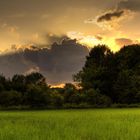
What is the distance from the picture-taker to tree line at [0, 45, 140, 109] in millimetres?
53500

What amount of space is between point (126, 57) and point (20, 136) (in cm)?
5612

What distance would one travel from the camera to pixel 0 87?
5853cm

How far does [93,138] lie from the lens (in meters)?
10.7

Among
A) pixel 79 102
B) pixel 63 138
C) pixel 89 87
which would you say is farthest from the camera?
pixel 89 87

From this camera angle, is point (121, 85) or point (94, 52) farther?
point (94, 52)

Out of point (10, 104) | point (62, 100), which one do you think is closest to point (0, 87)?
point (10, 104)

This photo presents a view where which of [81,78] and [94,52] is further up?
[94,52]

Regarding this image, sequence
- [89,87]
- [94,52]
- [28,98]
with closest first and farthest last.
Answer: [28,98]
[89,87]
[94,52]

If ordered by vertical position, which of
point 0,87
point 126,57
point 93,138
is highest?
point 126,57

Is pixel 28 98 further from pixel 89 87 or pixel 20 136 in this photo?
pixel 20 136

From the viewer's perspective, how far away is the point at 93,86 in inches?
2509

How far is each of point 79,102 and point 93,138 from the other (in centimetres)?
4728

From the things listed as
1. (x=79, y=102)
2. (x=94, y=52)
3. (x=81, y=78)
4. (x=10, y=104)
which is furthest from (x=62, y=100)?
(x=94, y=52)

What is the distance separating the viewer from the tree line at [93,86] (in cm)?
5350
